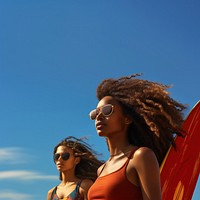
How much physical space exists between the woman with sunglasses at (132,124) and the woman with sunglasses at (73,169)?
4.18m

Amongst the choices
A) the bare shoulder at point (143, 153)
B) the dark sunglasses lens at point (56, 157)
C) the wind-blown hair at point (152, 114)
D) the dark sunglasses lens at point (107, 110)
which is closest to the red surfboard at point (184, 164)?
the wind-blown hair at point (152, 114)

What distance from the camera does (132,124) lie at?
3.91 metres

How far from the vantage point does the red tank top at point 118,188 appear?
3.42 meters

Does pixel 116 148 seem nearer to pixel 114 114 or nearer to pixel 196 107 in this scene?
pixel 114 114

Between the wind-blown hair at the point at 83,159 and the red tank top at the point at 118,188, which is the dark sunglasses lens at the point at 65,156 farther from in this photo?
the red tank top at the point at 118,188

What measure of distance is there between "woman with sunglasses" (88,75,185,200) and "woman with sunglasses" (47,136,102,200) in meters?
4.18

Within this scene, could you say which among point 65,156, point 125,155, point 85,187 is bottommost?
point 125,155

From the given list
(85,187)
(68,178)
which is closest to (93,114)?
(85,187)

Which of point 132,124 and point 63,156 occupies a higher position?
point 63,156

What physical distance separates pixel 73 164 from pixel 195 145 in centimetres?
448

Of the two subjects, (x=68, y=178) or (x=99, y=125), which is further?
(x=68, y=178)

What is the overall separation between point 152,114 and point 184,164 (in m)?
0.79

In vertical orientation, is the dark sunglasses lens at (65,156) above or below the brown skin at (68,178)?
above

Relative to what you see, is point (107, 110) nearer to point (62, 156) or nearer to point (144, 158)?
point (144, 158)
